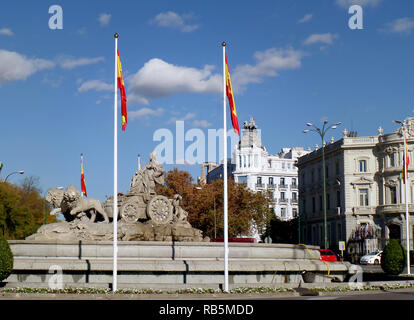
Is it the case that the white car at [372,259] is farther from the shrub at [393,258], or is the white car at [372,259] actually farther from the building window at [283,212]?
the building window at [283,212]

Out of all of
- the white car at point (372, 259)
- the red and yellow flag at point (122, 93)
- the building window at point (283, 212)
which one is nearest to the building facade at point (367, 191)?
the white car at point (372, 259)

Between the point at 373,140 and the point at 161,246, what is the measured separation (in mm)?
55530

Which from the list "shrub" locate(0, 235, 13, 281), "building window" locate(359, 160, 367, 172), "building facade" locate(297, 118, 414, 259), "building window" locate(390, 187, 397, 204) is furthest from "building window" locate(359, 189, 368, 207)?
"shrub" locate(0, 235, 13, 281)

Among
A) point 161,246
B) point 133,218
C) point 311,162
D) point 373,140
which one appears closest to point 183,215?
point 133,218

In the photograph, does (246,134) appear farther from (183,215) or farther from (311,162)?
(183,215)

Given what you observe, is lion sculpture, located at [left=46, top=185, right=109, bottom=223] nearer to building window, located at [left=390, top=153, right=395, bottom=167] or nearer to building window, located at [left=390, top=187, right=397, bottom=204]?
building window, located at [left=390, top=153, right=395, bottom=167]

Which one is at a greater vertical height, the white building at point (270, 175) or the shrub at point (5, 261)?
the white building at point (270, 175)

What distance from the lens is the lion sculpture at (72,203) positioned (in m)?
24.2

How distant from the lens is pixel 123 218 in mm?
25203

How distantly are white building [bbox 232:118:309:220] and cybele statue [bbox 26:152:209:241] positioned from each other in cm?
8355

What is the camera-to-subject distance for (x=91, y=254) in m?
22.1

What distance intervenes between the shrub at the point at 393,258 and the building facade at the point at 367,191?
40.1 m

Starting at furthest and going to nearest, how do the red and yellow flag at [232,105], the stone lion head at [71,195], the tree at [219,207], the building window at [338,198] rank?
the building window at [338,198], the tree at [219,207], the stone lion head at [71,195], the red and yellow flag at [232,105]

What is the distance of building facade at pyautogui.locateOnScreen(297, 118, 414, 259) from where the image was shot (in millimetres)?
70438
